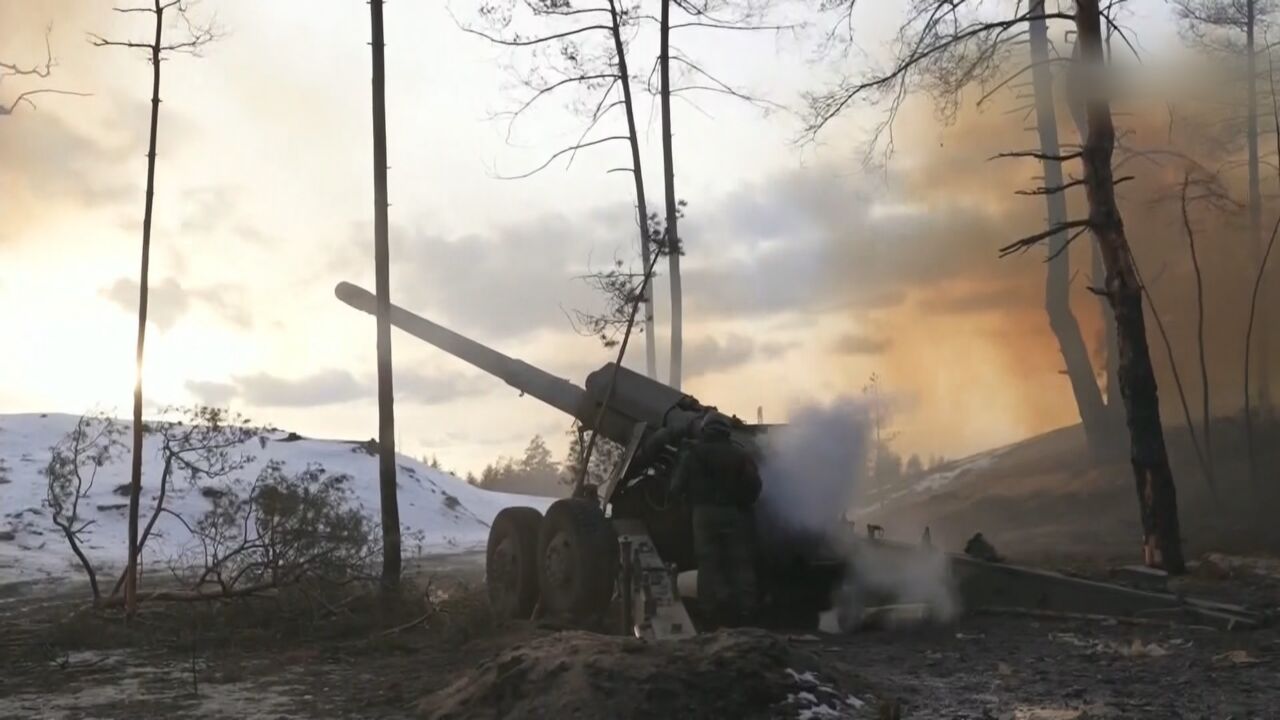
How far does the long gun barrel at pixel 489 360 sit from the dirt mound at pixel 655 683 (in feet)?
17.5

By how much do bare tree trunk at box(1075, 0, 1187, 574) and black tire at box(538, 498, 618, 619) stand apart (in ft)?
21.5

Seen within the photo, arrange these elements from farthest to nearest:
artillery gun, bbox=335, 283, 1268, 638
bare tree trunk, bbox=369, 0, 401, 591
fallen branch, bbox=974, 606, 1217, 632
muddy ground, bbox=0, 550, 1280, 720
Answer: bare tree trunk, bbox=369, 0, 401, 591
artillery gun, bbox=335, 283, 1268, 638
fallen branch, bbox=974, 606, 1217, 632
muddy ground, bbox=0, 550, 1280, 720

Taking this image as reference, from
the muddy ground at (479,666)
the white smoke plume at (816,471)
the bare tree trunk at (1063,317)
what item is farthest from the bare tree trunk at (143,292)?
the bare tree trunk at (1063,317)

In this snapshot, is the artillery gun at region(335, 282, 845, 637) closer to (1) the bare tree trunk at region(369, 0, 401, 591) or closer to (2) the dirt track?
(2) the dirt track

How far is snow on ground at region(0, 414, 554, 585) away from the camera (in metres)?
22.9

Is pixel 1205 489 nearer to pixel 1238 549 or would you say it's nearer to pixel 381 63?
pixel 1238 549

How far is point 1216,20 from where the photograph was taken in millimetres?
25625

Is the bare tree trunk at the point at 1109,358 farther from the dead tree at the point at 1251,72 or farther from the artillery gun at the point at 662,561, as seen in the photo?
the artillery gun at the point at 662,561

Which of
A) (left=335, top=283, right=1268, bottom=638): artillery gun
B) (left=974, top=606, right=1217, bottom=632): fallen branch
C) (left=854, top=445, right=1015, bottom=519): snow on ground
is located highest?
(left=854, top=445, right=1015, bottom=519): snow on ground

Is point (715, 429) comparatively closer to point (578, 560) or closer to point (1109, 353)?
point (578, 560)

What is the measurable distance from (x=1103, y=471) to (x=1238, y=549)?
786cm

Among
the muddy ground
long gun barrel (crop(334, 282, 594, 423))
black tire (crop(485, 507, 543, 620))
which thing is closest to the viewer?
the muddy ground

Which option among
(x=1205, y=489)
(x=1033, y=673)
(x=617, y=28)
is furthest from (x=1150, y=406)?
(x=617, y=28)

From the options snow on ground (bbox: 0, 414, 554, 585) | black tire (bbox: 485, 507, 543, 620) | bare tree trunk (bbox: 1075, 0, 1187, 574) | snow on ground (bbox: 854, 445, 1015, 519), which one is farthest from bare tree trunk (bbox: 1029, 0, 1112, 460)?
black tire (bbox: 485, 507, 543, 620)
